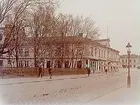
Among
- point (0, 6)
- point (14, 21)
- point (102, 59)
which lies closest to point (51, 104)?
point (102, 59)

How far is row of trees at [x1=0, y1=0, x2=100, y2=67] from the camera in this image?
4.74 m

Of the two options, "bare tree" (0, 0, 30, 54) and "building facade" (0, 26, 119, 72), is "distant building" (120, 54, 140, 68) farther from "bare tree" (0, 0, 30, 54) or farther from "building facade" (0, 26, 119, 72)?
"bare tree" (0, 0, 30, 54)

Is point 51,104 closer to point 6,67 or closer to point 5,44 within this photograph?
point 6,67

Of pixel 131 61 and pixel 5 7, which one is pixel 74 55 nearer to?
pixel 131 61

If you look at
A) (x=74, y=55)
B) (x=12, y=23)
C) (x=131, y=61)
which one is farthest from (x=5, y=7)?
(x=131, y=61)

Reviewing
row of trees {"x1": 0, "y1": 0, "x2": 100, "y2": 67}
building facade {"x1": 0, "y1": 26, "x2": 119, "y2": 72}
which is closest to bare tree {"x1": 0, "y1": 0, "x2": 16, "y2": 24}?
row of trees {"x1": 0, "y1": 0, "x2": 100, "y2": 67}

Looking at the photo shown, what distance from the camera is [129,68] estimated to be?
5098 mm

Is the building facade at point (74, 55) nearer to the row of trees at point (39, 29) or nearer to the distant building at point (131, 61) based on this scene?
the row of trees at point (39, 29)

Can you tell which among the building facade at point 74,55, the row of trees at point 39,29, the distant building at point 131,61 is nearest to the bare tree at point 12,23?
the row of trees at point 39,29

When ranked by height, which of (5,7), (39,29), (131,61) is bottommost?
(131,61)

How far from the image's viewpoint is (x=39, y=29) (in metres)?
5.91

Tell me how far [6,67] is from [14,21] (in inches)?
43.0

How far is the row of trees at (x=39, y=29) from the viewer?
474 centimetres

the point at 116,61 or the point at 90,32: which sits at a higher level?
the point at 90,32
